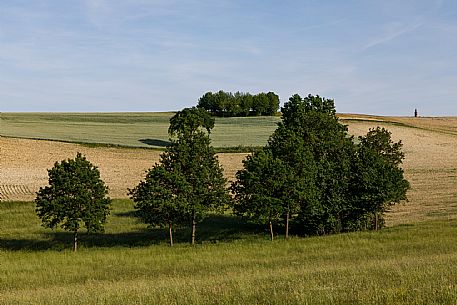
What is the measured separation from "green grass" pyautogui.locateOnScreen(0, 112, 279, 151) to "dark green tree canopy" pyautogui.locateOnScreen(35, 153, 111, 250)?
50.4 metres

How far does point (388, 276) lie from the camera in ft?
50.3

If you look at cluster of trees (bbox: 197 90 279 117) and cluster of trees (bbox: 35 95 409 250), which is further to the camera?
cluster of trees (bbox: 197 90 279 117)

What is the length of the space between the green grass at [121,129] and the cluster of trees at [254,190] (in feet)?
148

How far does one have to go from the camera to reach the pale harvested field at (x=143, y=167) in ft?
175

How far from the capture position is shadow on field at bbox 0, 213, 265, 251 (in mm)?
40975

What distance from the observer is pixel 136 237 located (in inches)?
1725

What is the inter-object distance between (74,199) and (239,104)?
115 m

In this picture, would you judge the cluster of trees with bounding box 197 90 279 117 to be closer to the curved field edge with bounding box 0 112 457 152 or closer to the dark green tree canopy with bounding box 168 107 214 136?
the curved field edge with bounding box 0 112 457 152

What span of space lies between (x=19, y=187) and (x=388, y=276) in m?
52.9

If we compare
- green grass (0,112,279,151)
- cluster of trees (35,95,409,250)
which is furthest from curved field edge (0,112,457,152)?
cluster of trees (35,95,409,250)

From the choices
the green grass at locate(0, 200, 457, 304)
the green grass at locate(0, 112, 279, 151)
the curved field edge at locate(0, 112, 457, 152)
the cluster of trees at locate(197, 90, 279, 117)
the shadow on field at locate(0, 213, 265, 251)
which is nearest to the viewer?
the green grass at locate(0, 200, 457, 304)

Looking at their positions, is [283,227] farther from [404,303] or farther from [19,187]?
[404,303]

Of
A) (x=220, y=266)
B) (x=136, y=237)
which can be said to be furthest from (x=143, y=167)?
(x=220, y=266)

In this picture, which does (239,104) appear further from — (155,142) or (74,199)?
(74,199)
